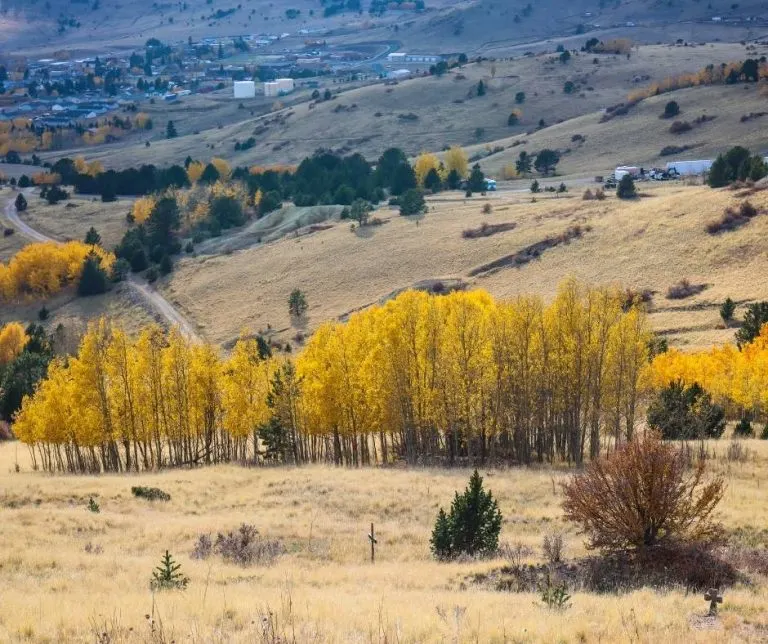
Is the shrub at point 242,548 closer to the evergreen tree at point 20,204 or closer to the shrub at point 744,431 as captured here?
the shrub at point 744,431

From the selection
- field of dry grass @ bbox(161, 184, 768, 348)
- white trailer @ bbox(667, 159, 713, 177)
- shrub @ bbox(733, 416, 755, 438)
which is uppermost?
white trailer @ bbox(667, 159, 713, 177)

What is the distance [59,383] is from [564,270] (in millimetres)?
53068

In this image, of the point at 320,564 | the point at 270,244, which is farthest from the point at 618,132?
the point at 320,564

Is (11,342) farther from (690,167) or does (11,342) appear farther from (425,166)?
(690,167)

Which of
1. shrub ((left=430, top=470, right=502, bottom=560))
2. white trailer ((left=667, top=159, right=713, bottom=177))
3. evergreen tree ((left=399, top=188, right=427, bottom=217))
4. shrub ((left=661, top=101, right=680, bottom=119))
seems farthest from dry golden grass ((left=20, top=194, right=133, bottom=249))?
shrub ((left=430, top=470, right=502, bottom=560))

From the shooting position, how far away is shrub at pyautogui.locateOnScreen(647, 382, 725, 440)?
5009 cm

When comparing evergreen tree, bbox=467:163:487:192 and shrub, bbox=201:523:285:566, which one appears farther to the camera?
evergreen tree, bbox=467:163:487:192

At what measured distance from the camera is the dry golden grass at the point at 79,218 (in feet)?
464

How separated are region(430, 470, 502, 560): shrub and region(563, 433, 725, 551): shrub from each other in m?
3.98

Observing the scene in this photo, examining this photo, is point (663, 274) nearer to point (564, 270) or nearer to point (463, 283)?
point (564, 270)

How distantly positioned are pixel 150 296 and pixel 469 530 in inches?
3685

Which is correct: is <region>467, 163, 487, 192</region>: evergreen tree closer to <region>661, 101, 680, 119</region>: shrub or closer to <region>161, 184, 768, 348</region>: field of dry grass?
<region>161, 184, 768, 348</region>: field of dry grass

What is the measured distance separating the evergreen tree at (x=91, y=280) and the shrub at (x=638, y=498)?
10322cm

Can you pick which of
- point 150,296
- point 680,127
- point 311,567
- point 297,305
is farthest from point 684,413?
point 680,127
